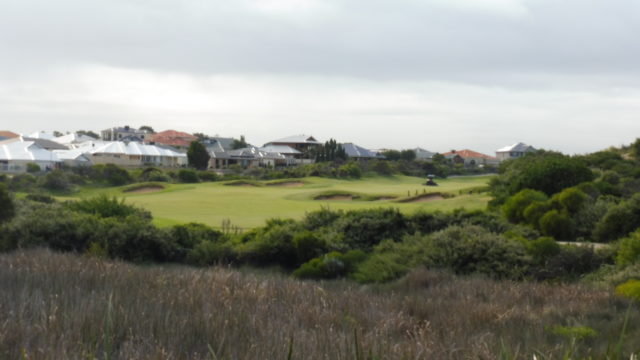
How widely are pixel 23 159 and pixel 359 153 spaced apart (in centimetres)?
5388

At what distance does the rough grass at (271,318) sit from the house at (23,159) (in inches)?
2370

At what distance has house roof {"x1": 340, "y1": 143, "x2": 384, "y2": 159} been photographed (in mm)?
105125

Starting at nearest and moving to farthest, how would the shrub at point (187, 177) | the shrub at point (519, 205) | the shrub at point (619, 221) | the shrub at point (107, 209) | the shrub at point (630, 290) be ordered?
the shrub at point (630, 290)
the shrub at point (619, 221)
the shrub at point (519, 205)
the shrub at point (107, 209)
the shrub at point (187, 177)

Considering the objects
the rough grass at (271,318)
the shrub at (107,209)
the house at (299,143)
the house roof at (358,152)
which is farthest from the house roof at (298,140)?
the rough grass at (271,318)

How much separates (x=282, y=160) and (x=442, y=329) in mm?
90864

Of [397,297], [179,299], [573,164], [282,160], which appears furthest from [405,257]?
[282,160]

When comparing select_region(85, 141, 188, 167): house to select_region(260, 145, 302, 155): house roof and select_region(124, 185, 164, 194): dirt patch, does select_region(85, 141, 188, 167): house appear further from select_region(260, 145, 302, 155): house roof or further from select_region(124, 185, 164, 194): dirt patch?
select_region(124, 185, 164, 194): dirt patch

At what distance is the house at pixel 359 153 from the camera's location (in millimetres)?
104812

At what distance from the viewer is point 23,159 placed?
6700 centimetres

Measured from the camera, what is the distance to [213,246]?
15281 millimetres

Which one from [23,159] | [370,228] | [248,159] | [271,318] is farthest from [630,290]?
[248,159]

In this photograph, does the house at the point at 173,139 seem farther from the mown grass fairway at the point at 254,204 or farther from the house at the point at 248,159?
the mown grass fairway at the point at 254,204

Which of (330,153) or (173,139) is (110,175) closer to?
(330,153)

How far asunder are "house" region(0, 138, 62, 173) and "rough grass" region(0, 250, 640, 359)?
6020 cm
